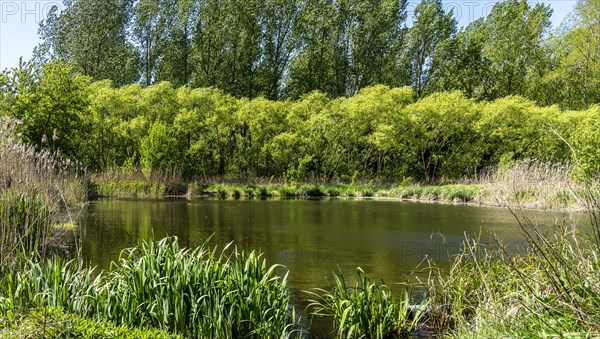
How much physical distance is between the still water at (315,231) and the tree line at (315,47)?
2512 cm

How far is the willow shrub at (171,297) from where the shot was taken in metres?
4.84

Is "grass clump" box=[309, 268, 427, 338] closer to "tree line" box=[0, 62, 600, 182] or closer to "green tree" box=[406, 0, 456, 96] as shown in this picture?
"tree line" box=[0, 62, 600, 182]

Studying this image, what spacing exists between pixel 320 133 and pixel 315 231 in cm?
2325

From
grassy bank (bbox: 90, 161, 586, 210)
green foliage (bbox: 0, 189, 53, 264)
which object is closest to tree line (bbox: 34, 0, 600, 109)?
grassy bank (bbox: 90, 161, 586, 210)

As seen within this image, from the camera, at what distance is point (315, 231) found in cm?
1574

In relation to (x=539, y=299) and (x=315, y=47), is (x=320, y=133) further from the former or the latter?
(x=539, y=299)

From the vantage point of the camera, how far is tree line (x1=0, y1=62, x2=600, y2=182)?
119ft

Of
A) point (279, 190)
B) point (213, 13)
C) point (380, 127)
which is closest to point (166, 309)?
point (279, 190)

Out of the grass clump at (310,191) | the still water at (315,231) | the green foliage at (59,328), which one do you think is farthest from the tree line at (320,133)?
the green foliage at (59,328)

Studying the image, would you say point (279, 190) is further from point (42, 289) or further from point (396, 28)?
point (42, 289)

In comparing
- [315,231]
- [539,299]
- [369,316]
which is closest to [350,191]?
[315,231]

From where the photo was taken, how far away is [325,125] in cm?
3794

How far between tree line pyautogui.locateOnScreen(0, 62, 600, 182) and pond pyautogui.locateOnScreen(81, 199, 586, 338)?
13465 millimetres

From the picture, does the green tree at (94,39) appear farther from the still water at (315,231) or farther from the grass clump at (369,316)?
the grass clump at (369,316)
